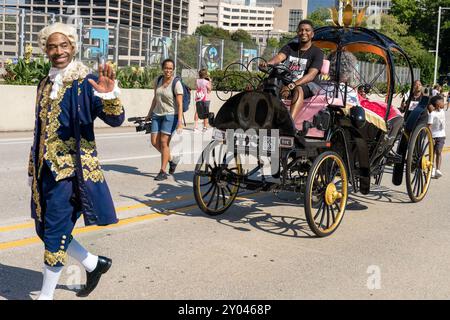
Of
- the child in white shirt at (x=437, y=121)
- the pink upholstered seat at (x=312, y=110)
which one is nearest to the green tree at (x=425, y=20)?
the child in white shirt at (x=437, y=121)

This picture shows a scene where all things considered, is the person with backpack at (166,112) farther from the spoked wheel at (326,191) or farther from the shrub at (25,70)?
the shrub at (25,70)

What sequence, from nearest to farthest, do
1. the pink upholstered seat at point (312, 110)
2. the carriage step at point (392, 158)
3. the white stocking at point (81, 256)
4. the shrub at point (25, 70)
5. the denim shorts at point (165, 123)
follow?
the white stocking at point (81, 256)
the pink upholstered seat at point (312, 110)
the carriage step at point (392, 158)
the denim shorts at point (165, 123)
the shrub at point (25, 70)

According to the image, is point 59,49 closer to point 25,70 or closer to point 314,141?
point 314,141

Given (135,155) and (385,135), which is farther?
(135,155)

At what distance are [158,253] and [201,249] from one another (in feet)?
1.48

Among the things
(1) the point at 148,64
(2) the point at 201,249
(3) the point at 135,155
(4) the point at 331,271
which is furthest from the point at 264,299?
(1) the point at 148,64

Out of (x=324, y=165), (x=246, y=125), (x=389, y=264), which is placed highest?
(x=246, y=125)

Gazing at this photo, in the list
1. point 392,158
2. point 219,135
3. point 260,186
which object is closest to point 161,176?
point 219,135

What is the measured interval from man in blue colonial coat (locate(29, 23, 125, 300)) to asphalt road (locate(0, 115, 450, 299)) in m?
0.68

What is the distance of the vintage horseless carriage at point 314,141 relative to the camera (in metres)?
6.46

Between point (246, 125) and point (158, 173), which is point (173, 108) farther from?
point (246, 125)

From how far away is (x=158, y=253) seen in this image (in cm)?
575

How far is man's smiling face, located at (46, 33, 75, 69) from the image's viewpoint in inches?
162

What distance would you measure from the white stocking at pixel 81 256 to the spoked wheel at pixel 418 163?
520 centimetres
